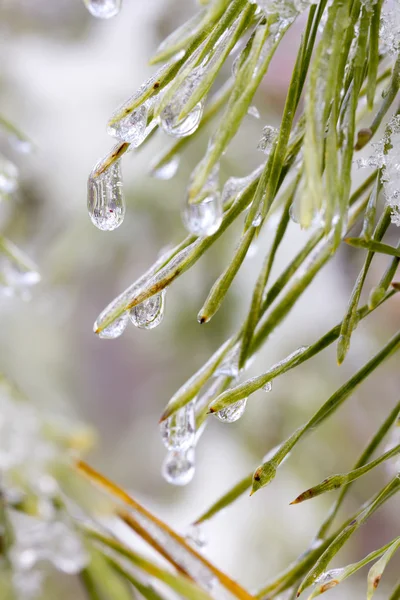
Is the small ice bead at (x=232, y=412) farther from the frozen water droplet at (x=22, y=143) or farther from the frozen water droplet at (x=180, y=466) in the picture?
the frozen water droplet at (x=22, y=143)

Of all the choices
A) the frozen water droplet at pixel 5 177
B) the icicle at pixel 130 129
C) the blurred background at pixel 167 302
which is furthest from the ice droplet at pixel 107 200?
the blurred background at pixel 167 302

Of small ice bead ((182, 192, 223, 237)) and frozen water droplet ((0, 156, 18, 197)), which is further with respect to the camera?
frozen water droplet ((0, 156, 18, 197))

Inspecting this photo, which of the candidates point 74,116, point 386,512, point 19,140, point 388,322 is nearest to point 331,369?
point 388,322

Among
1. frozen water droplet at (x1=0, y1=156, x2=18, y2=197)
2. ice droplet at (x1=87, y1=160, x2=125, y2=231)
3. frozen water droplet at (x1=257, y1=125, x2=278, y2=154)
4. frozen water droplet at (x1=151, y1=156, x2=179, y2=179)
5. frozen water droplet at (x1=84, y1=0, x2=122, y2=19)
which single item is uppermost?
frozen water droplet at (x1=0, y1=156, x2=18, y2=197)

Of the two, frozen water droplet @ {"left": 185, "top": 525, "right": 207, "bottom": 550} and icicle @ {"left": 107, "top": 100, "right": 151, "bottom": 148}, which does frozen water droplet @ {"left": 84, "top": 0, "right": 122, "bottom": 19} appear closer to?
icicle @ {"left": 107, "top": 100, "right": 151, "bottom": 148}

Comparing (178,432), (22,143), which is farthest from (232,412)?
(22,143)

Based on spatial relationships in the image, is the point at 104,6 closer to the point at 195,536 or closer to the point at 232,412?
the point at 232,412

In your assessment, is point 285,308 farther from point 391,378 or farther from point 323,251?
point 391,378

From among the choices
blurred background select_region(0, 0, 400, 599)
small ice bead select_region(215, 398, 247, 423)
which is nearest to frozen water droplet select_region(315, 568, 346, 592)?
small ice bead select_region(215, 398, 247, 423)
